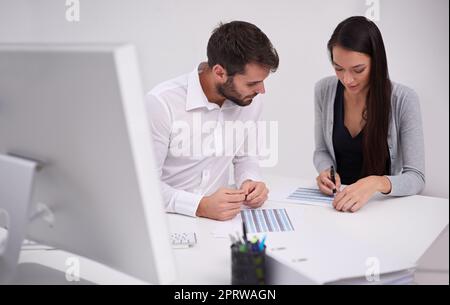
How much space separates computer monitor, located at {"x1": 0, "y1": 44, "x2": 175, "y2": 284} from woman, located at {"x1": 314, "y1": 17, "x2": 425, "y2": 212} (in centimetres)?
86

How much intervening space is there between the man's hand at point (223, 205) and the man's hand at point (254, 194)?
0.07 m

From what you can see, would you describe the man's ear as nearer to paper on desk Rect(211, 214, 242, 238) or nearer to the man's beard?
the man's beard

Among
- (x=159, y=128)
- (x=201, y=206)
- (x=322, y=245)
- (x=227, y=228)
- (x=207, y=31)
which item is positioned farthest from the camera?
(x=207, y=31)

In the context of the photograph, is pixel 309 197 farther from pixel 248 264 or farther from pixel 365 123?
pixel 248 264

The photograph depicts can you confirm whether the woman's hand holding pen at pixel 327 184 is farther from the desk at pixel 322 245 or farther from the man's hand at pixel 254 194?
the man's hand at pixel 254 194

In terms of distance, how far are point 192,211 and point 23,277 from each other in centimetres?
54

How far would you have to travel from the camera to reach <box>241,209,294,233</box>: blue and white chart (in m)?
1.39

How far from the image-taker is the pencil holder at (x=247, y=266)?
98cm

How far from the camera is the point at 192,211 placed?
1514mm

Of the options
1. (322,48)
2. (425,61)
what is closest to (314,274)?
(425,61)

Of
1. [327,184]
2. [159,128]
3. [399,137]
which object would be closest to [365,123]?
[399,137]

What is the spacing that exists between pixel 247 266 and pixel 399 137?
46.4 inches

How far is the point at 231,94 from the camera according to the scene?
1.77m
